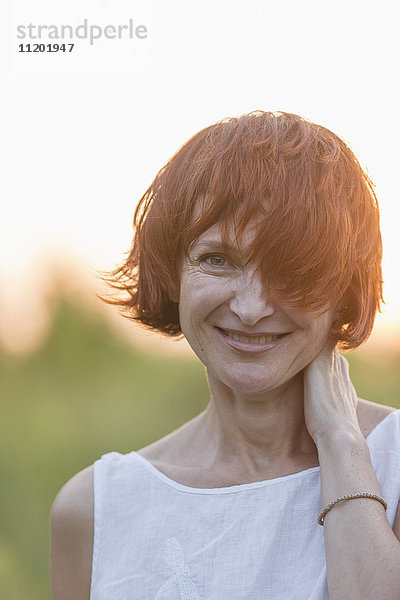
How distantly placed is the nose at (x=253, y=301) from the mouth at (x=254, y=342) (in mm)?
81

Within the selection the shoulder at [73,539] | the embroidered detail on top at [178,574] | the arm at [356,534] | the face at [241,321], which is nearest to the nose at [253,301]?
the face at [241,321]

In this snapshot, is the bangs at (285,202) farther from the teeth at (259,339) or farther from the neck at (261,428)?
the neck at (261,428)

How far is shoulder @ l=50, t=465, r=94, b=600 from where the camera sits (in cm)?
262

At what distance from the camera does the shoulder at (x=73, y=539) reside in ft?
8.59

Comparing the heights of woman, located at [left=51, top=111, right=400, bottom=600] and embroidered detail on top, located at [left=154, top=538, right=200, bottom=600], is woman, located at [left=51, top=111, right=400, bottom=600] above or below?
above

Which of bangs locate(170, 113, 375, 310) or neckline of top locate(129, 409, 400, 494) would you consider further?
neckline of top locate(129, 409, 400, 494)

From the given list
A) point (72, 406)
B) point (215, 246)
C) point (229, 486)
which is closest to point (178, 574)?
point (229, 486)

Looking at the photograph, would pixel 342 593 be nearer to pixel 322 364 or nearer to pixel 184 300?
pixel 322 364

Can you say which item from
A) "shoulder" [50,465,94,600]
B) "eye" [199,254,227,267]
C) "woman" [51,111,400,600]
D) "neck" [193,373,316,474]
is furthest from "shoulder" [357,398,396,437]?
"shoulder" [50,465,94,600]

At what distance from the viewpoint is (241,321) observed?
2.26 m

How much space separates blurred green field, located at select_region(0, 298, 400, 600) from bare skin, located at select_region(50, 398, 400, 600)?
354cm

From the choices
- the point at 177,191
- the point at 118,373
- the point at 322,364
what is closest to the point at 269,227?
the point at 177,191

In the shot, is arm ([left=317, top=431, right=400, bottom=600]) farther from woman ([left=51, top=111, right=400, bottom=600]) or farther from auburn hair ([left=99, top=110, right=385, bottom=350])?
auburn hair ([left=99, top=110, right=385, bottom=350])

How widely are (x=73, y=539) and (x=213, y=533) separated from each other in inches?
19.1
